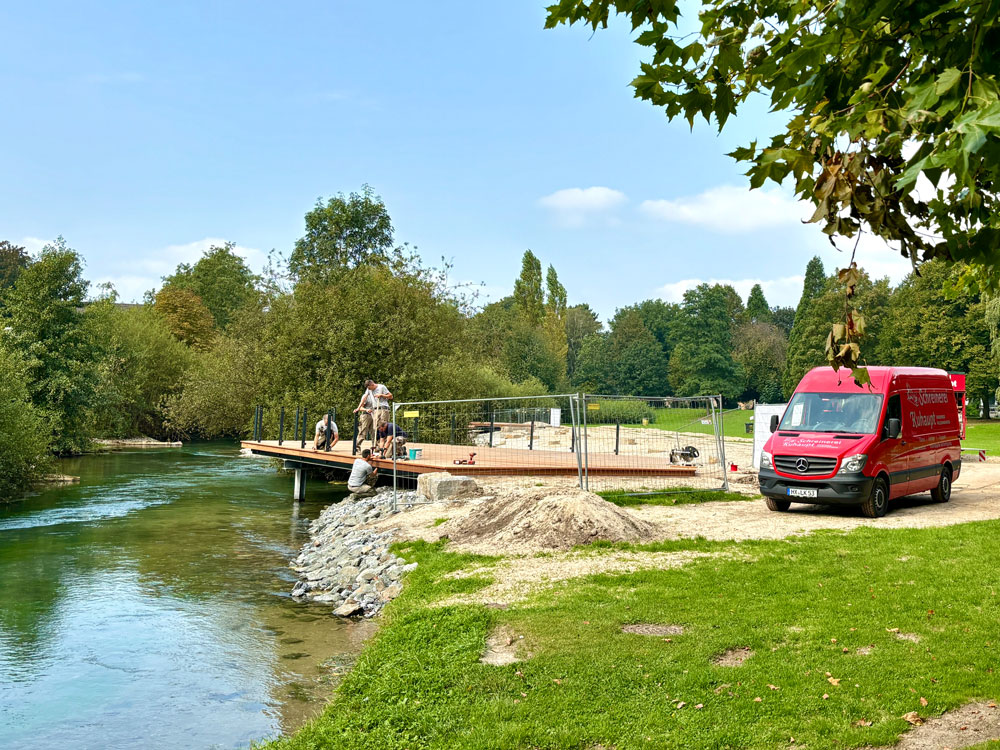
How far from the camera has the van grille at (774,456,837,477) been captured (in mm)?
14375

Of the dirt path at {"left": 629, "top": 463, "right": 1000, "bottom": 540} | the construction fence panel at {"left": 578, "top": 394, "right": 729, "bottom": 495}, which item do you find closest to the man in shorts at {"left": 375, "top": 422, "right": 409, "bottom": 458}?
the construction fence panel at {"left": 578, "top": 394, "right": 729, "bottom": 495}

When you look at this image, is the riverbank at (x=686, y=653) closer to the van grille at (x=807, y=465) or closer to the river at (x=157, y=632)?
the river at (x=157, y=632)

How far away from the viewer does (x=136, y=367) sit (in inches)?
2147

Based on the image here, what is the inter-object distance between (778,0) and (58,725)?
28.2 ft

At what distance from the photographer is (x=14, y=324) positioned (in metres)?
Answer: 38.8

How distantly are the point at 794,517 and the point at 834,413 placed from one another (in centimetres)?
212

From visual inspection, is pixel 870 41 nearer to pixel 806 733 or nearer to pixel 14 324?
pixel 806 733

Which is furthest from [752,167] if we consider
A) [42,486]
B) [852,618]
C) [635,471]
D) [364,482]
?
[42,486]

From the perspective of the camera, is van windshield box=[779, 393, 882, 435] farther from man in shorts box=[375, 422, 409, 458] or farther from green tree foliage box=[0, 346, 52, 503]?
green tree foliage box=[0, 346, 52, 503]

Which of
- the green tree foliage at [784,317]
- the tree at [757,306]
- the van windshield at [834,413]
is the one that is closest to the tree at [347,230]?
the van windshield at [834,413]

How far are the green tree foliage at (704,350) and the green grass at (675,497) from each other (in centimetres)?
7682

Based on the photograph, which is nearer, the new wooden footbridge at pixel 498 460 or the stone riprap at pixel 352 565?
the stone riprap at pixel 352 565

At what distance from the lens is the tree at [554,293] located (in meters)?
99.0

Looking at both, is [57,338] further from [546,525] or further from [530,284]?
[530,284]
